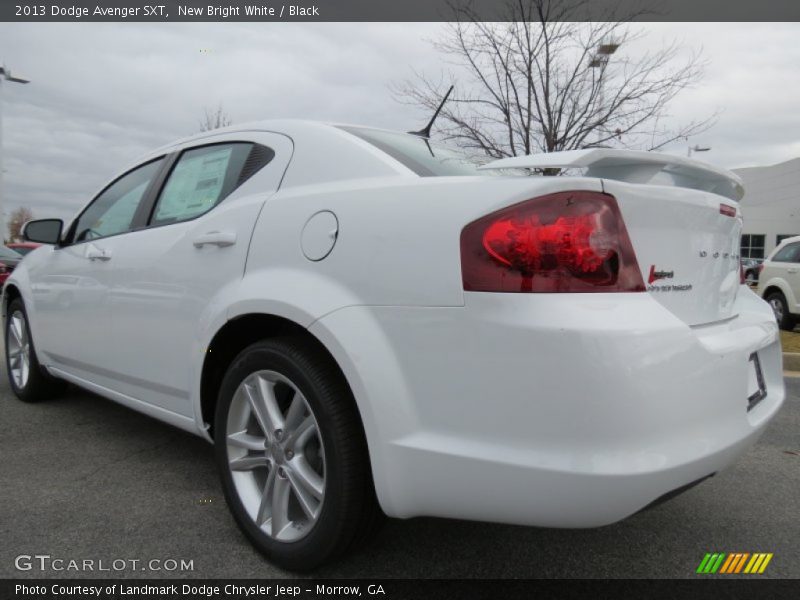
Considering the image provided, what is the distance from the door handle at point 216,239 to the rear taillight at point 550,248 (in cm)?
105

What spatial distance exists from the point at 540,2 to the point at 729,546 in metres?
6.52

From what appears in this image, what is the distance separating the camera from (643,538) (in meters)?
2.33

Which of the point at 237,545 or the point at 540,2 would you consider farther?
the point at 540,2

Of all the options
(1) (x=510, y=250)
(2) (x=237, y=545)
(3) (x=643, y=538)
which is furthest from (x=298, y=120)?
(3) (x=643, y=538)

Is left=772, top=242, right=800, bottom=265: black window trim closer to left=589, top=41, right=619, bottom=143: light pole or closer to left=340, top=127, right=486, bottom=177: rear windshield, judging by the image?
left=589, top=41, right=619, bottom=143: light pole

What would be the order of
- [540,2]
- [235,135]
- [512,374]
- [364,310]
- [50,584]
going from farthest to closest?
[540,2], [235,135], [50,584], [364,310], [512,374]

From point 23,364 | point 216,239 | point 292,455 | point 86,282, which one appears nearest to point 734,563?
point 292,455

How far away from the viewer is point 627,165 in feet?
6.02

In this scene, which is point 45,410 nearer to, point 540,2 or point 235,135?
point 235,135

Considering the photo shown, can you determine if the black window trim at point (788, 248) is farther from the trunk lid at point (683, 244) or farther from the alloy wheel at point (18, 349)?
the alloy wheel at point (18, 349)

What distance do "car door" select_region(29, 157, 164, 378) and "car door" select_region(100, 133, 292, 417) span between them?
164 millimetres

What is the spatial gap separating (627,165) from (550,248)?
19.0 inches

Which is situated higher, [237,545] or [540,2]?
[540,2]

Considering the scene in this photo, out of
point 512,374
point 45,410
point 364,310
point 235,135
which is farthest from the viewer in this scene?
point 45,410
